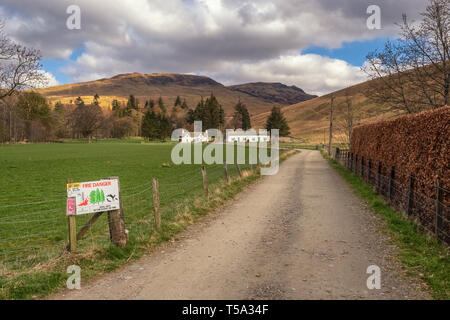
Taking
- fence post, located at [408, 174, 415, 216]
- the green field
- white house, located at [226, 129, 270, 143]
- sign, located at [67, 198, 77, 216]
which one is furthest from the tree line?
sign, located at [67, 198, 77, 216]

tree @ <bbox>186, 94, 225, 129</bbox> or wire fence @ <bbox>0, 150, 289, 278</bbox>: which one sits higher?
tree @ <bbox>186, 94, 225, 129</bbox>

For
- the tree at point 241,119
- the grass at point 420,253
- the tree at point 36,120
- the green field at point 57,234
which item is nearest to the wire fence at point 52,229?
the green field at point 57,234

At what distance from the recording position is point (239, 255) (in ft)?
21.6

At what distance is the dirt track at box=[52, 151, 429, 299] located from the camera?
4895mm

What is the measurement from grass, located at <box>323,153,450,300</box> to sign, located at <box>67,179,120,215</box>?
6357 mm

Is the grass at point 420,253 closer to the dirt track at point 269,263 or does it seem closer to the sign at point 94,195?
the dirt track at point 269,263

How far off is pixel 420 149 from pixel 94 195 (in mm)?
9753

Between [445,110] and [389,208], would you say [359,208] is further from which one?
[445,110]

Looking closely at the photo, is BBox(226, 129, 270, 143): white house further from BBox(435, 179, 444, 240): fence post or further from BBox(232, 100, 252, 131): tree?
BBox(435, 179, 444, 240): fence post

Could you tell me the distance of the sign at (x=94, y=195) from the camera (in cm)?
634

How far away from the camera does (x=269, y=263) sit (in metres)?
6.12

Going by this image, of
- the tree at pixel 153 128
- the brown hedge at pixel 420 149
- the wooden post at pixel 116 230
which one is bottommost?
the wooden post at pixel 116 230

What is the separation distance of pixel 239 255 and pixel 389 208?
710 cm

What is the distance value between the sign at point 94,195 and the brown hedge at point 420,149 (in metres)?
8.04
